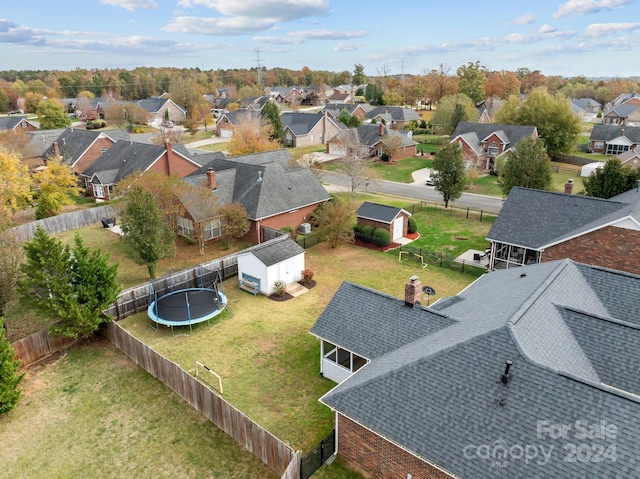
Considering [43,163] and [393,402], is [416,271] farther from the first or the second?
[43,163]

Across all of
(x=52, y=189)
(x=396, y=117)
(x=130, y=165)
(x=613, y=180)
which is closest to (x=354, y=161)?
(x=613, y=180)

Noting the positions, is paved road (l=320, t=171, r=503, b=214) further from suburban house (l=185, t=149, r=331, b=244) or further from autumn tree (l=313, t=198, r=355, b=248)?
autumn tree (l=313, t=198, r=355, b=248)

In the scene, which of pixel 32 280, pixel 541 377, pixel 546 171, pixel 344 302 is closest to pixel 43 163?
pixel 32 280

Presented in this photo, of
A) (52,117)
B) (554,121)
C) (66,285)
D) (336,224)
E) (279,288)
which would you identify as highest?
(52,117)

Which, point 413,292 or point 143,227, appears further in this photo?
point 143,227

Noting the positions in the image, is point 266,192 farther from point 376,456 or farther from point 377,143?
point 377,143

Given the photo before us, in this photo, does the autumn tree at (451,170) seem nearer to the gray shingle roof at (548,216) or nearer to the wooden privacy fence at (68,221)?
the gray shingle roof at (548,216)

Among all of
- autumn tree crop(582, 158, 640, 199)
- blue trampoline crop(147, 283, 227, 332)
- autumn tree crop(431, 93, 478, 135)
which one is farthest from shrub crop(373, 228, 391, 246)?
autumn tree crop(431, 93, 478, 135)
